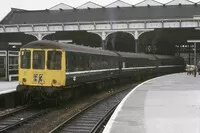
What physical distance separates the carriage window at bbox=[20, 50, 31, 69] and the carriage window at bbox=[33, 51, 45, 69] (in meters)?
0.29

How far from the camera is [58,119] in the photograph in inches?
530

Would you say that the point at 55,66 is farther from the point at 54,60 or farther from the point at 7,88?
the point at 7,88

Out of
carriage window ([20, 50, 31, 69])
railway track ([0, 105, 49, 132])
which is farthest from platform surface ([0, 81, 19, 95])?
carriage window ([20, 50, 31, 69])

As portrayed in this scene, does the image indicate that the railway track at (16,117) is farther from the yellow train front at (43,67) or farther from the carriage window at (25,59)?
the carriage window at (25,59)

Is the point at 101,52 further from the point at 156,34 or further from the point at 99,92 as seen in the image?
the point at 156,34

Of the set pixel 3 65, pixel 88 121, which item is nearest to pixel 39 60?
pixel 88 121

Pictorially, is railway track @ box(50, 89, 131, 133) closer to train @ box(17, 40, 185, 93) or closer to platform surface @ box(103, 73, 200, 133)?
platform surface @ box(103, 73, 200, 133)

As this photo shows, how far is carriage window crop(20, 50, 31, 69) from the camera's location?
53.0ft

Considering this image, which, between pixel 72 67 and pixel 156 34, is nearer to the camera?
pixel 72 67

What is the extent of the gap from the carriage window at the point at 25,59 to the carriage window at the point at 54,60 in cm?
94

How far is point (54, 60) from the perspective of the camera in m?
15.7

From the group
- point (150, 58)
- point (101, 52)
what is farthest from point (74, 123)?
point (150, 58)

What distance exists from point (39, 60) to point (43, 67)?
392 millimetres

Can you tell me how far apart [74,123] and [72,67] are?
14.8 feet
